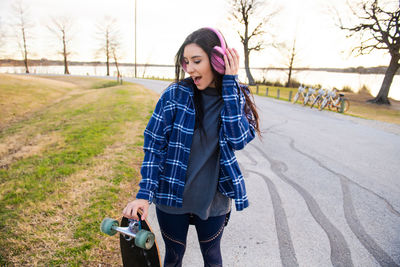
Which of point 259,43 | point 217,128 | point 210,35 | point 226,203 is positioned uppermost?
point 259,43

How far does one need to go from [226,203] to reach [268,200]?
2115 mm

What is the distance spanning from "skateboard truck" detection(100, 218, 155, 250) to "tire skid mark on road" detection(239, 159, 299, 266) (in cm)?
159

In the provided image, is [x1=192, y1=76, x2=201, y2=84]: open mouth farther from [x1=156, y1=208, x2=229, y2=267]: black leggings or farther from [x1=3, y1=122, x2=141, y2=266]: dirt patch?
[x1=3, y1=122, x2=141, y2=266]: dirt patch

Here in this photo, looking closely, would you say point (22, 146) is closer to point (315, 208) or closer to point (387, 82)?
point (315, 208)

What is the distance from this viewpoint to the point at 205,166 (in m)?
Result: 1.49

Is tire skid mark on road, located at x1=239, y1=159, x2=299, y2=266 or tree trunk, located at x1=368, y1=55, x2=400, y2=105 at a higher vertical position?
tree trunk, located at x1=368, y1=55, x2=400, y2=105

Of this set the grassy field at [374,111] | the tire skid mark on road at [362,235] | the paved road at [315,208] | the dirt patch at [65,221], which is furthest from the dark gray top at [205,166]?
the grassy field at [374,111]

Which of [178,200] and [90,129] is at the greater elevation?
[178,200]

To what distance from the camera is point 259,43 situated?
3028 centimetres

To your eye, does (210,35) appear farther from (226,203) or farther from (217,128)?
(226,203)

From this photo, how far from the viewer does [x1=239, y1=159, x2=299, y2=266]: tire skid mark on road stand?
2.36 metres

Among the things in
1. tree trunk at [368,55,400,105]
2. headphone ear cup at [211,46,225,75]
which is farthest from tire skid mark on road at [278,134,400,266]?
tree trunk at [368,55,400,105]

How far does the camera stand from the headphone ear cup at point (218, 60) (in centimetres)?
135

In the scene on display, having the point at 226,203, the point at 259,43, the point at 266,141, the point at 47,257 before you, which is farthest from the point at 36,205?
the point at 259,43
